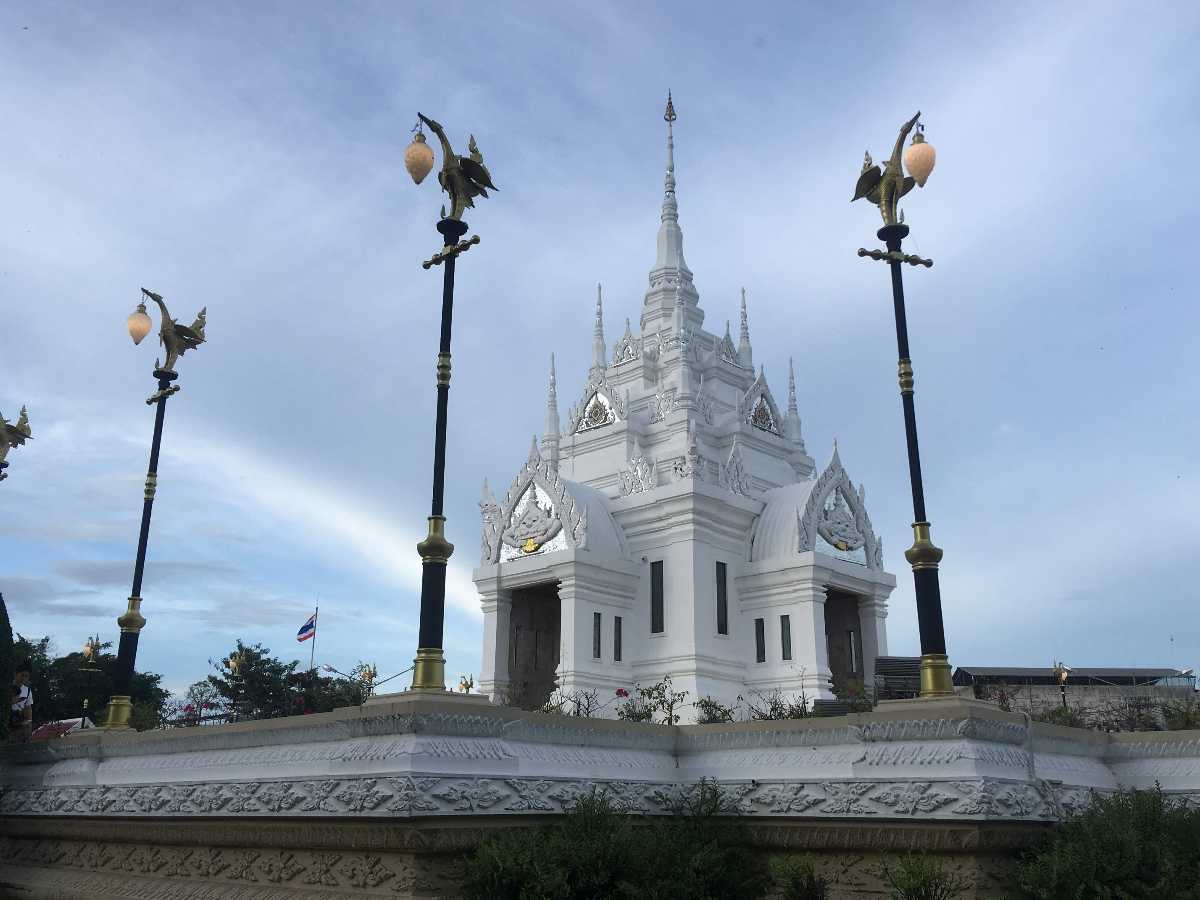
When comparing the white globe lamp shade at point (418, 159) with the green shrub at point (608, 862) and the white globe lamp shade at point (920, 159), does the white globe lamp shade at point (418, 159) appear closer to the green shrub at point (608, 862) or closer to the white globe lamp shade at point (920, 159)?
the white globe lamp shade at point (920, 159)

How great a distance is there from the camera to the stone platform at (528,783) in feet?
32.1

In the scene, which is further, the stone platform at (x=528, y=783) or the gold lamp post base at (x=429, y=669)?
the gold lamp post base at (x=429, y=669)

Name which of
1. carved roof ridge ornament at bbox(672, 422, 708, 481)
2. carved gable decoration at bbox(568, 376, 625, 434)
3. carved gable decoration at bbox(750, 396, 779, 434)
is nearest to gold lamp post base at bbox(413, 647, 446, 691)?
carved roof ridge ornament at bbox(672, 422, 708, 481)

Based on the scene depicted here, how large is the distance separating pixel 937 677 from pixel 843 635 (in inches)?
817

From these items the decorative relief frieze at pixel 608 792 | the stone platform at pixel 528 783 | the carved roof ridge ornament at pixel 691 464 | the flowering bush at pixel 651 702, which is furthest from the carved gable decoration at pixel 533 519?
the decorative relief frieze at pixel 608 792

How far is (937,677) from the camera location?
34.9 ft

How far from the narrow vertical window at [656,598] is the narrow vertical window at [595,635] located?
153 centimetres

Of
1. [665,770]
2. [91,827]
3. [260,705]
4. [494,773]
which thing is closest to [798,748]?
[665,770]

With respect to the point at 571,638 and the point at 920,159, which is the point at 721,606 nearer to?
the point at 571,638

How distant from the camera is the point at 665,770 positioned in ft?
40.1

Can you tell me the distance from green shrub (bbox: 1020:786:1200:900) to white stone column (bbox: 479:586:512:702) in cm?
1983

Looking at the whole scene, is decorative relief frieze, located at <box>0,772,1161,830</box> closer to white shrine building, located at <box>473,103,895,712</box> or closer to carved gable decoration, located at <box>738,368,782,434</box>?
white shrine building, located at <box>473,103,895,712</box>

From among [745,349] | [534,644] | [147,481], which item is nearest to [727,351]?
[745,349]

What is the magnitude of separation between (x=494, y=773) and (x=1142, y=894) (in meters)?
6.04
